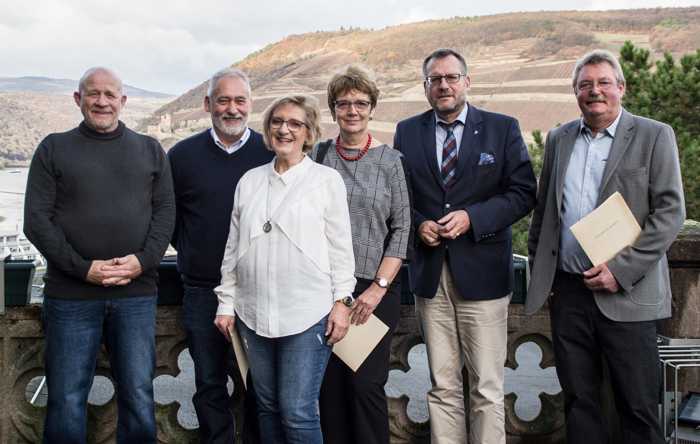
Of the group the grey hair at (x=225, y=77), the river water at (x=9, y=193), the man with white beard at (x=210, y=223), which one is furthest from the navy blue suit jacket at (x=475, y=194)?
the river water at (x=9, y=193)

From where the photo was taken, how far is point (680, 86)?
47.2ft

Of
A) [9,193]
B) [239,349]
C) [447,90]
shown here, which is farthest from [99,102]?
[9,193]

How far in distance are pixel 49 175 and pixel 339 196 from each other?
1.01m

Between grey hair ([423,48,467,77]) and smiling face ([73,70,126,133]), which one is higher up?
grey hair ([423,48,467,77])

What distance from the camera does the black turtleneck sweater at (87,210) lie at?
272cm

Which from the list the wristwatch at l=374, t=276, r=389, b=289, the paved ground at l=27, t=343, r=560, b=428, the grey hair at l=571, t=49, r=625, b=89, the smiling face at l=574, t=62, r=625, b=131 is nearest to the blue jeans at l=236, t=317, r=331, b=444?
the wristwatch at l=374, t=276, r=389, b=289

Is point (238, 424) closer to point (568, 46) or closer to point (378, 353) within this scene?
point (378, 353)

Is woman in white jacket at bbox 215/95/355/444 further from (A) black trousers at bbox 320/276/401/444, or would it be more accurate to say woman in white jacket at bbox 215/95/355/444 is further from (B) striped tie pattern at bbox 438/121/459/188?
(B) striped tie pattern at bbox 438/121/459/188

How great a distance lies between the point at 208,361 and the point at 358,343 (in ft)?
2.03

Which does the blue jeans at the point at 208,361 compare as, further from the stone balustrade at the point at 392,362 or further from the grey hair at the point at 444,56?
the grey hair at the point at 444,56

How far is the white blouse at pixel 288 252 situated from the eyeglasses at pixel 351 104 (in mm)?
226

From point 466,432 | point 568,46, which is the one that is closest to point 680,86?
point 466,432

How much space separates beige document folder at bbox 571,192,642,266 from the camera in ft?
8.66

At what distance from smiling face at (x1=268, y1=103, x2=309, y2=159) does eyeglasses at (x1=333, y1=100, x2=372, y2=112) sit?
0.17 metres
